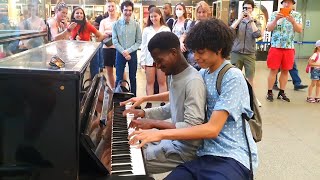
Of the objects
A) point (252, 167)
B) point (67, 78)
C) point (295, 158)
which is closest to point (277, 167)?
point (295, 158)

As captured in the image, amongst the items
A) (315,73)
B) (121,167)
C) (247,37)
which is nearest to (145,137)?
(121,167)

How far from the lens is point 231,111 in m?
1.61

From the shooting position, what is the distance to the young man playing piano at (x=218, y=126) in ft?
5.27

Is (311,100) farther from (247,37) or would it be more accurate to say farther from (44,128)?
(44,128)

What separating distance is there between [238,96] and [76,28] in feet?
13.2

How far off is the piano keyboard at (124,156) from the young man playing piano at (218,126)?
3.6 inches

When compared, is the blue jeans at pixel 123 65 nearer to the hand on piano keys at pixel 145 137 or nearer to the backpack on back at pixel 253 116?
the backpack on back at pixel 253 116

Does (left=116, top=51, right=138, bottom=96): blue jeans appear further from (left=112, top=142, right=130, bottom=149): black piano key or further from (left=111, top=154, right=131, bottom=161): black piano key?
(left=111, top=154, right=131, bottom=161): black piano key

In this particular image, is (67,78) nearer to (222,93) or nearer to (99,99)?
(222,93)

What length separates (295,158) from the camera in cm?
352

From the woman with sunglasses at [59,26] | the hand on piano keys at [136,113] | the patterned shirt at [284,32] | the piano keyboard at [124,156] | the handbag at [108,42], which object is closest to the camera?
the piano keyboard at [124,156]

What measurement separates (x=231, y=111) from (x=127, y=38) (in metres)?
3.84

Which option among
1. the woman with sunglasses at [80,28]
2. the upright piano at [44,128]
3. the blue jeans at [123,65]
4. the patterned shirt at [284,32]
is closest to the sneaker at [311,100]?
the patterned shirt at [284,32]

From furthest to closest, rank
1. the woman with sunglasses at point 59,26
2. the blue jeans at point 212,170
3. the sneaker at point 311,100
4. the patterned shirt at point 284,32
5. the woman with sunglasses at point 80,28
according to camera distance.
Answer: the sneaker at point 311,100 < the patterned shirt at point 284,32 < the woman with sunglasses at point 80,28 < the woman with sunglasses at point 59,26 < the blue jeans at point 212,170
